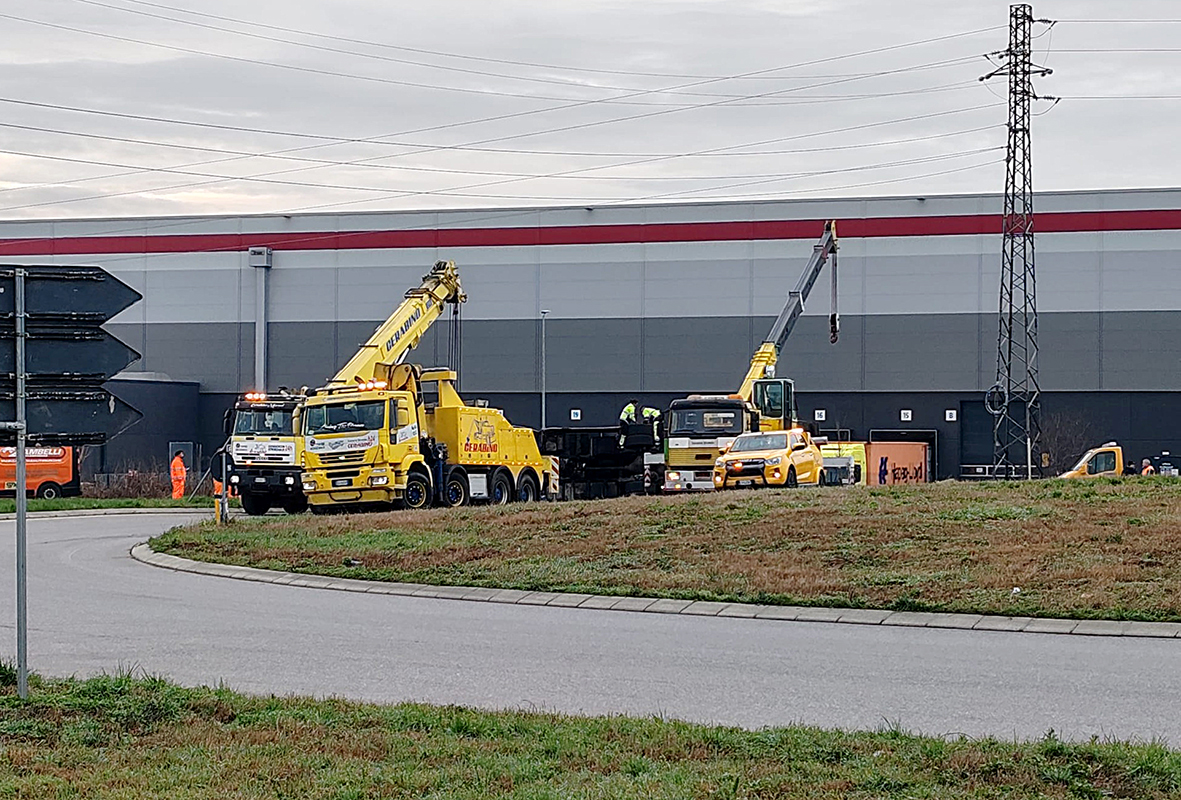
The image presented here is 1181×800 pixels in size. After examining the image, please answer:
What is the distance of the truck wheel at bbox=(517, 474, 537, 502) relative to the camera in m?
38.0

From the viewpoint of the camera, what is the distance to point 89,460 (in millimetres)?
59906

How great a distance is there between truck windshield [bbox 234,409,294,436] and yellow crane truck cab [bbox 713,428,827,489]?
394 inches

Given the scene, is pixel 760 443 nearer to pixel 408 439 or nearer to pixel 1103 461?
pixel 408 439

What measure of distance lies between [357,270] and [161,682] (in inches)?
2259

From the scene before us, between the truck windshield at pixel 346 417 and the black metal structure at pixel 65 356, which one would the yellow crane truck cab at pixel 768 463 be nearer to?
the truck windshield at pixel 346 417

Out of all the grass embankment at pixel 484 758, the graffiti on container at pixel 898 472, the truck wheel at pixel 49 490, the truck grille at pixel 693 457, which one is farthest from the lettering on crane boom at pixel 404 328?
the grass embankment at pixel 484 758

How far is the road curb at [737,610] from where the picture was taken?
552 inches

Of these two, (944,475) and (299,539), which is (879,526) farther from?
(944,475)

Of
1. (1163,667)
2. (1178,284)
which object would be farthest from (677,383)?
(1163,667)

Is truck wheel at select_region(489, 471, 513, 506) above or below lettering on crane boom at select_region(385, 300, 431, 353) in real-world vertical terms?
below

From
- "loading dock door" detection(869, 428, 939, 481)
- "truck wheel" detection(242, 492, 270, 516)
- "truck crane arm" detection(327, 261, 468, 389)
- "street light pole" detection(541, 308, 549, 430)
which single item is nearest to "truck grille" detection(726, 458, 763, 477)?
"truck crane arm" detection(327, 261, 468, 389)

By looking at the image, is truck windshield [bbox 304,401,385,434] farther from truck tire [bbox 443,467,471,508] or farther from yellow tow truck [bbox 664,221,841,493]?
yellow tow truck [bbox 664,221,841,493]

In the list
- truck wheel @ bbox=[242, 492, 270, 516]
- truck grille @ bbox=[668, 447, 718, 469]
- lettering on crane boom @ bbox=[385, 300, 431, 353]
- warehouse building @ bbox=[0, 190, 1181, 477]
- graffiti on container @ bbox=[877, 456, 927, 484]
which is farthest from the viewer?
warehouse building @ bbox=[0, 190, 1181, 477]

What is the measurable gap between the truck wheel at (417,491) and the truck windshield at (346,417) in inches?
58.6
